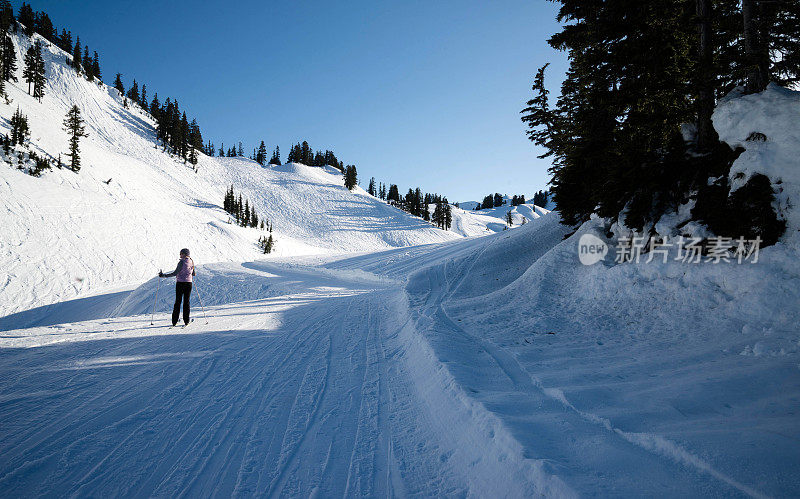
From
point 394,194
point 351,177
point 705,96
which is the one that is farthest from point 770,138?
point 394,194

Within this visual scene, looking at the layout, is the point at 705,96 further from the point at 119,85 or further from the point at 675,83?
the point at 119,85

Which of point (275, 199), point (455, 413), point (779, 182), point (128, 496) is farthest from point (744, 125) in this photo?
point (275, 199)

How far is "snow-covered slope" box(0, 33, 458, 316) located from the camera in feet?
70.5

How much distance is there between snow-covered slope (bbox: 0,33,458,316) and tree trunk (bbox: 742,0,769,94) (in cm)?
3168

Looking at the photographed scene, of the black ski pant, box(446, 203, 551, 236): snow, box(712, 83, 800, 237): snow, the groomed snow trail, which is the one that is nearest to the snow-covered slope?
the black ski pant

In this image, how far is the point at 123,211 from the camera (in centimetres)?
3234

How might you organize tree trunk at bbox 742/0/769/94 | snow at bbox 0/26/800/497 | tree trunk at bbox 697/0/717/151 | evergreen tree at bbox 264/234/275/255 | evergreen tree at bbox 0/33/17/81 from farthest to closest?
evergreen tree at bbox 0/33/17/81
evergreen tree at bbox 264/234/275/255
tree trunk at bbox 697/0/717/151
tree trunk at bbox 742/0/769/94
snow at bbox 0/26/800/497

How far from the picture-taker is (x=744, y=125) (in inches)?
263

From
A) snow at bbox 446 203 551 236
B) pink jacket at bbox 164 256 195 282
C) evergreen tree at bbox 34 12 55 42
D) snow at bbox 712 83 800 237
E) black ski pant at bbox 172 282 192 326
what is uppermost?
evergreen tree at bbox 34 12 55 42

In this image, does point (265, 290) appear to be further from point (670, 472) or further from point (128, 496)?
point (670, 472)

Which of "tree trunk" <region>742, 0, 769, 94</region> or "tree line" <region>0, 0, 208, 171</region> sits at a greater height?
"tree line" <region>0, 0, 208, 171</region>

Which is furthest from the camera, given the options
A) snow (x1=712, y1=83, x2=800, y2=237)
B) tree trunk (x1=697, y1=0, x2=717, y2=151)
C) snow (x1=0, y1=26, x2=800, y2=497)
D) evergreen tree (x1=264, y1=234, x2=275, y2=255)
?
evergreen tree (x1=264, y1=234, x2=275, y2=255)

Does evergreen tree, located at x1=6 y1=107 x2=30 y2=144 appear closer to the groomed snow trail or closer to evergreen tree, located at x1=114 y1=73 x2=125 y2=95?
the groomed snow trail

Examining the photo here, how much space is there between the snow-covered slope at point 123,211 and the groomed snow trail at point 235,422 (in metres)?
19.8
